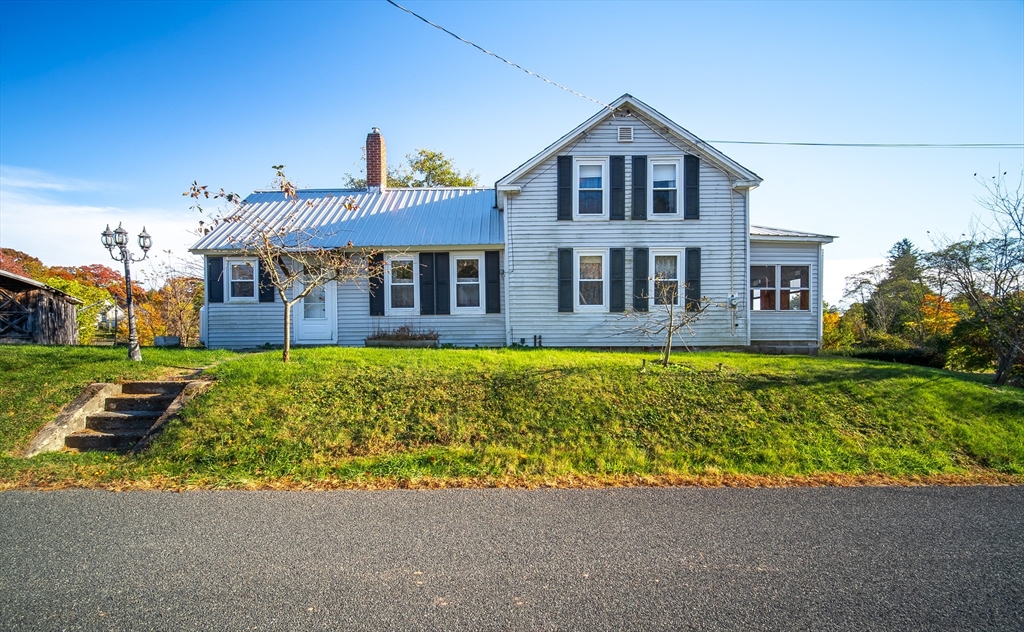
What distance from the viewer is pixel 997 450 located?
7.65 metres

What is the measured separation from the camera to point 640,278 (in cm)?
1528

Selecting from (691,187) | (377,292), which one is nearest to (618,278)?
(691,187)

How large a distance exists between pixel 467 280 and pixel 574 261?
3.02 meters

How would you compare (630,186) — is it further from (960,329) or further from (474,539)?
(474,539)

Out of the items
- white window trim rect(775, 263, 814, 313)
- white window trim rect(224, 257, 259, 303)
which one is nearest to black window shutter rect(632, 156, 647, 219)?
white window trim rect(775, 263, 814, 313)

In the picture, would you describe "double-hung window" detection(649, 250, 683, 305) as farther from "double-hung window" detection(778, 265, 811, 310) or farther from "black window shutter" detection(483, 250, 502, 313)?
"black window shutter" detection(483, 250, 502, 313)

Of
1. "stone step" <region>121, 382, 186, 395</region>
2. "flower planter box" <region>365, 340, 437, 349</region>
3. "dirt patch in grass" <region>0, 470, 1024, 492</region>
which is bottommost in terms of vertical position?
"dirt patch in grass" <region>0, 470, 1024, 492</region>

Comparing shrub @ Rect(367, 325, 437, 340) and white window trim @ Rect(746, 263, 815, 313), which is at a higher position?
white window trim @ Rect(746, 263, 815, 313)

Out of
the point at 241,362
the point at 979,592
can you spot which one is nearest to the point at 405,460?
the point at 241,362

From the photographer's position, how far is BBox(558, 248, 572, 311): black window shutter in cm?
1526

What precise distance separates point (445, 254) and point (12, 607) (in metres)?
12.7

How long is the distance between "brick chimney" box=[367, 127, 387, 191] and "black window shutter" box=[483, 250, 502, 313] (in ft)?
19.1

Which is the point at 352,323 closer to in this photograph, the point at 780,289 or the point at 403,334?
the point at 403,334

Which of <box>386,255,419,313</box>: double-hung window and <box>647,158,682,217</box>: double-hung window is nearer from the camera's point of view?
<box>647,158,682,217</box>: double-hung window
